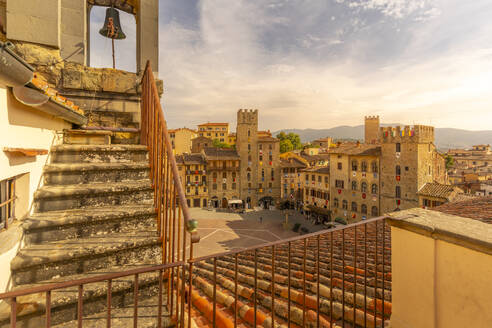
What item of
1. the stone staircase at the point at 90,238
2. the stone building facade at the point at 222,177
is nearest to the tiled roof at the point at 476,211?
the stone staircase at the point at 90,238

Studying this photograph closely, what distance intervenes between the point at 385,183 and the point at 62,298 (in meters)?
30.6

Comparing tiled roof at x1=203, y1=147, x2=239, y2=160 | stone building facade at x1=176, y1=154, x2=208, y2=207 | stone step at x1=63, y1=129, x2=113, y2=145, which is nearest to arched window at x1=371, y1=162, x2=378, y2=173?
tiled roof at x1=203, y1=147, x2=239, y2=160

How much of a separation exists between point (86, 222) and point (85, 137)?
8.15ft

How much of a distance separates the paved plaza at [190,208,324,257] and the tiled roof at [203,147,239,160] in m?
9.14

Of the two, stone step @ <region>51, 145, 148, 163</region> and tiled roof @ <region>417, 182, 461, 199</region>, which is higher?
stone step @ <region>51, 145, 148, 163</region>

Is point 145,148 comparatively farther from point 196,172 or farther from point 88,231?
point 196,172

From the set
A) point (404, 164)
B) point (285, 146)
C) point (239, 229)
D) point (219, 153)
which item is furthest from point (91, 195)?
point (285, 146)

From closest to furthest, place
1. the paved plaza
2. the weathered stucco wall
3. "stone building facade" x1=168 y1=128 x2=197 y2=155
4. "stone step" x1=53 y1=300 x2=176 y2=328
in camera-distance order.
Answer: the weathered stucco wall → "stone step" x1=53 y1=300 x2=176 y2=328 → the paved plaza → "stone building facade" x1=168 y1=128 x2=197 y2=155

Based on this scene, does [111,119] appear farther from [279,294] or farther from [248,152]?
[248,152]

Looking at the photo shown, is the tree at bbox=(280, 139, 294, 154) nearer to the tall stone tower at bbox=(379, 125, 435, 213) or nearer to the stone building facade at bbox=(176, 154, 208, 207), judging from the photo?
the stone building facade at bbox=(176, 154, 208, 207)

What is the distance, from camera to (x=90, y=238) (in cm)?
264

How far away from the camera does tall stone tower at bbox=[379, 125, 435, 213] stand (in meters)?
24.8

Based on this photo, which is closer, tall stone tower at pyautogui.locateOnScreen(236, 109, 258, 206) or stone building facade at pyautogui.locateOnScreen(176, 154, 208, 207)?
stone building facade at pyautogui.locateOnScreen(176, 154, 208, 207)

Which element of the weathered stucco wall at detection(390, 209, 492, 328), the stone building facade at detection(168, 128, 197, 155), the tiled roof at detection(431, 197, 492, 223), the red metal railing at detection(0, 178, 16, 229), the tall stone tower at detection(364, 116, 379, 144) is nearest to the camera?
the weathered stucco wall at detection(390, 209, 492, 328)
